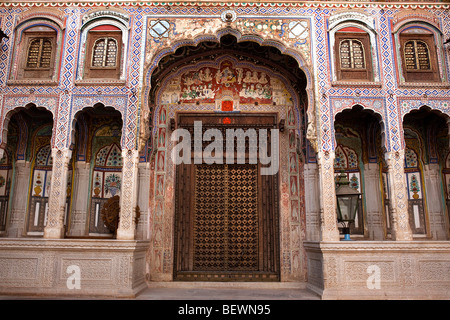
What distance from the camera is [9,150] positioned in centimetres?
937

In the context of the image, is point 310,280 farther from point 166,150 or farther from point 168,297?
point 166,150

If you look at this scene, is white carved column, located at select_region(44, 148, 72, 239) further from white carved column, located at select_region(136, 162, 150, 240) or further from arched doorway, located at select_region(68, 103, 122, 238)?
white carved column, located at select_region(136, 162, 150, 240)

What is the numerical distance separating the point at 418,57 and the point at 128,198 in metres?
7.01

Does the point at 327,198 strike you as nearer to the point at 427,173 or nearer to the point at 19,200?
the point at 427,173

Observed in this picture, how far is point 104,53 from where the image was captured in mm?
8383

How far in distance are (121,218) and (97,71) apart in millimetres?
3314

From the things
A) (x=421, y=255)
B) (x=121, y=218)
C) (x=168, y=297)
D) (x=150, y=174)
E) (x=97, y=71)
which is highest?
(x=97, y=71)

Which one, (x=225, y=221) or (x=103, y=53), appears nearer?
(x=103, y=53)

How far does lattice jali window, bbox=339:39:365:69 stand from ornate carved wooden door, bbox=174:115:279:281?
222 cm

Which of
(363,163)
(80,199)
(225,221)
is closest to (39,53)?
(80,199)

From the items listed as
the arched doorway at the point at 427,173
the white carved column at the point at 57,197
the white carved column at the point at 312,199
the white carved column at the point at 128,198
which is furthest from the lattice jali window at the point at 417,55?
the white carved column at the point at 57,197

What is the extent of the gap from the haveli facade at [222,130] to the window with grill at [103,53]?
3 centimetres

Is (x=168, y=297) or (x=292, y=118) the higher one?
(x=292, y=118)

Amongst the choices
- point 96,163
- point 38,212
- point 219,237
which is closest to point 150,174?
point 96,163
